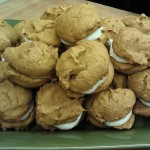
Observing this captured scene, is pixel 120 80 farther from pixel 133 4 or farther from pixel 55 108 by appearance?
pixel 133 4

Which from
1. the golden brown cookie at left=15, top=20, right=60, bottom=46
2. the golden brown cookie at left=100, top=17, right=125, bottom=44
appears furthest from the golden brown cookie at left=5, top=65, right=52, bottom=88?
the golden brown cookie at left=100, top=17, right=125, bottom=44

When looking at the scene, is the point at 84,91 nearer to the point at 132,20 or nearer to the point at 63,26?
the point at 63,26

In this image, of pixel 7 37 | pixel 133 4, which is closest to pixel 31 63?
pixel 7 37

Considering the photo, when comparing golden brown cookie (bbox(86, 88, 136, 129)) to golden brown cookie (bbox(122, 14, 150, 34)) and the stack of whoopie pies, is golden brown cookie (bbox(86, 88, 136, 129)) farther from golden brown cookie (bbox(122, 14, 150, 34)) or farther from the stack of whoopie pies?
golden brown cookie (bbox(122, 14, 150, 34))

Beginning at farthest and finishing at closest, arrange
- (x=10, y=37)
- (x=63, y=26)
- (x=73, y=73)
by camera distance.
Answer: (x=10, y=37), (x=63, y=26), (x=73, y=73)

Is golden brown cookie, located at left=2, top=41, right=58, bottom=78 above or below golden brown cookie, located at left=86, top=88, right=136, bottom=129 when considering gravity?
above

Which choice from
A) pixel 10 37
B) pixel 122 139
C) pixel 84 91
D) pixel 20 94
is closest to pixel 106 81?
pixel 84 91
